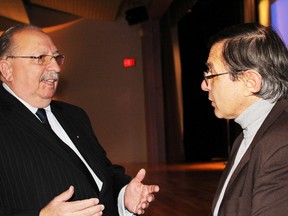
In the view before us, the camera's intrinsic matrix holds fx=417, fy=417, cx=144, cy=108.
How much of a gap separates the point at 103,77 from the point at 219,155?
3648mm

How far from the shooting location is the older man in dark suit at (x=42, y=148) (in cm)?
186

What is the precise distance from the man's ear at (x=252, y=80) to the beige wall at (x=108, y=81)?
917 centimetres

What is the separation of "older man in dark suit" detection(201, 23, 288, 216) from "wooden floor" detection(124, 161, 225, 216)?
3.24 m

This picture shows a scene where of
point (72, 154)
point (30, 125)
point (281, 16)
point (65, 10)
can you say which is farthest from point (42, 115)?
point (65, 10)

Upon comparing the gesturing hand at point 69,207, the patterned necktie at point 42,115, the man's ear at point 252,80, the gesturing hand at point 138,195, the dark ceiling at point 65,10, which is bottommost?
the gesturing hand at point 138,195

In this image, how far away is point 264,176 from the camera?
133cm

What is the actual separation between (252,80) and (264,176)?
387mm

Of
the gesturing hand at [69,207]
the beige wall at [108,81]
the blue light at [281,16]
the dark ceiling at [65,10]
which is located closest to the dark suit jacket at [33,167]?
the gesturing hand at [69,207]

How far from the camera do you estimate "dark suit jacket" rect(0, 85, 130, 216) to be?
5.98ft

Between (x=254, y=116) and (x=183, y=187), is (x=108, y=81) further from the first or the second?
(x=254, y=116)

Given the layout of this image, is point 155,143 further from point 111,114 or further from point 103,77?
point 103,77

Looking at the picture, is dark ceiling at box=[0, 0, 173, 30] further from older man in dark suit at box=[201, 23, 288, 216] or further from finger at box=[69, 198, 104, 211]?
finger at box=[69, 198, 104, 211]

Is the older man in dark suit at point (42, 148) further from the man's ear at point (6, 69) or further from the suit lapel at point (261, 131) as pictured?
the suit lapel at point (261, 131)

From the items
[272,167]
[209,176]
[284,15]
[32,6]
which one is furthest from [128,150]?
[272,167]
